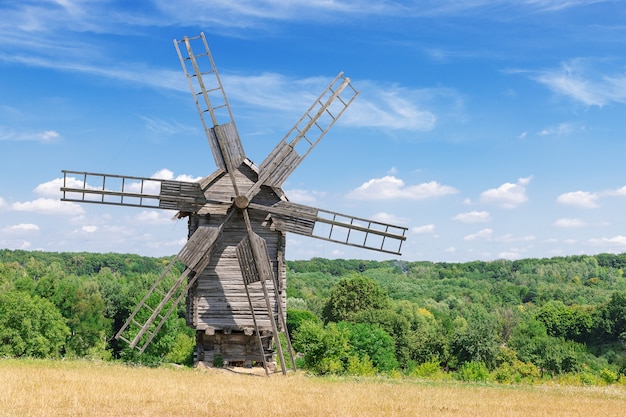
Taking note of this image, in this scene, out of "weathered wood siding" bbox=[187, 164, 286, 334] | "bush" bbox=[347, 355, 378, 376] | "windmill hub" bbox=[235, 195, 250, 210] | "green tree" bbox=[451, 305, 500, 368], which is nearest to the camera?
"windmill hub" bbox=[235, 195, 250, 210]

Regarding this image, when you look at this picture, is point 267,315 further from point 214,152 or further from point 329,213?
point 214,152

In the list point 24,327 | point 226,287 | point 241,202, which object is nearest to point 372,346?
point 24,327

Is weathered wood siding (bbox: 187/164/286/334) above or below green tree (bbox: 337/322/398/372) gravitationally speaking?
above

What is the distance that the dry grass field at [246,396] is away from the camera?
1509cm

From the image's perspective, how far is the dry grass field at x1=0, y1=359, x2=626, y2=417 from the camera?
15095 mm

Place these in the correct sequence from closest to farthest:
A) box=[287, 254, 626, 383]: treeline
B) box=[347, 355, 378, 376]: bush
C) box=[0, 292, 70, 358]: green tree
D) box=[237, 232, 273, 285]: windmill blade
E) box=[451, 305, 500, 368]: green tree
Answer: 1. box=[237, 232, 273, 285]: windmill blade
2. box=[347, 355, 378, 376]: bush
3. box=[287, 254, 626, 383]: treeline
4. box=[0, 292, 70, 358]: green tree
5. box=[451, 305, 500, 368]: green tree

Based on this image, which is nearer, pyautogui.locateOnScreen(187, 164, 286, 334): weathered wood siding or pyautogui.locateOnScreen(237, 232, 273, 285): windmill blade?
pyautogui.locateOnScreen(237, 232, 273, 285): windmill blade

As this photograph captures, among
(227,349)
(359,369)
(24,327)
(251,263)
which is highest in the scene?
(251,263)

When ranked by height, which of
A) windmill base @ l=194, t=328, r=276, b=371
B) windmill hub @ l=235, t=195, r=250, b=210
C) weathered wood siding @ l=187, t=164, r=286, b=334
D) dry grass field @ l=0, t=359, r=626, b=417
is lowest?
dry grass field @ l=0, t=359, r=626, b=417

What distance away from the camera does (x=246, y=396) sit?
17.2 metres

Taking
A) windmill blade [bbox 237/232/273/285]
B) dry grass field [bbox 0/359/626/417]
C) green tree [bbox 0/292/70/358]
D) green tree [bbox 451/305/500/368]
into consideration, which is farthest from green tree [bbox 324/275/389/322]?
dry grass field [bbox 0/359/626/417]

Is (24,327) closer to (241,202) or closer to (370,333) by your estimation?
(370,333)

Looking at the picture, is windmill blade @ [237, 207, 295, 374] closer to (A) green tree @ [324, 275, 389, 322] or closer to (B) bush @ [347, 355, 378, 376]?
(B) bush @ [347, 355, 378, 376]

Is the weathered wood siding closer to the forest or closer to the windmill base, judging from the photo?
the windmill base
